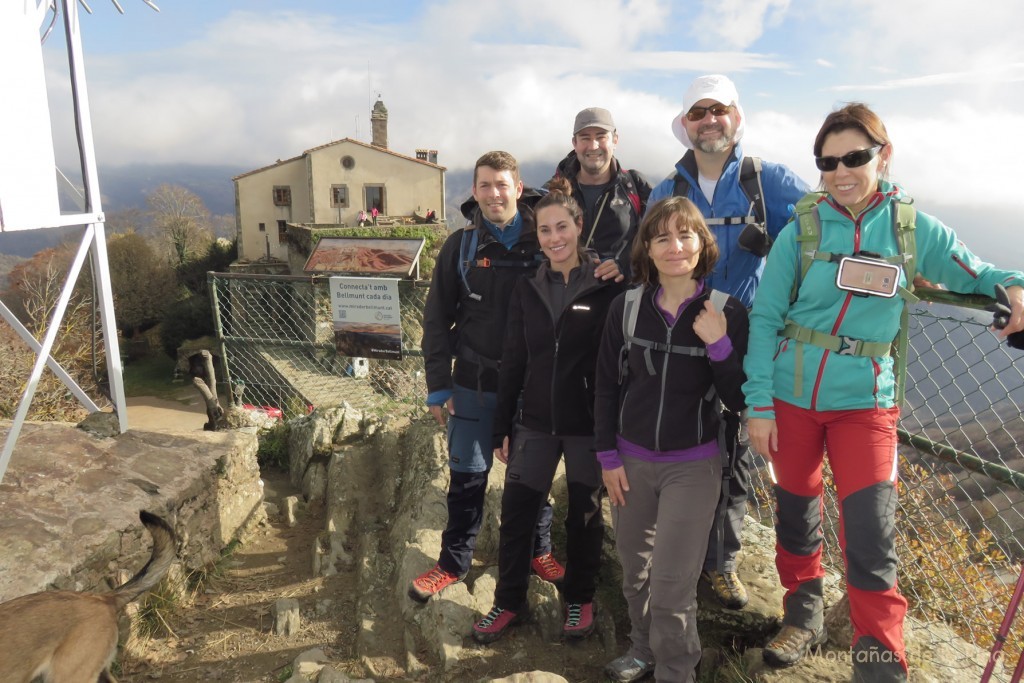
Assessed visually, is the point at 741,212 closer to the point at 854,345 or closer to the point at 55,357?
the point at 854,345

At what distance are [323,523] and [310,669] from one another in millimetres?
1677

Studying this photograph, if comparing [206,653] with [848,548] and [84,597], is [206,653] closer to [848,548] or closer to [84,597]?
[84,597]

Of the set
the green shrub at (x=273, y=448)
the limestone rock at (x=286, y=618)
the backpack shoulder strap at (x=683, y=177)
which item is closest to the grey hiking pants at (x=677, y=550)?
the backpack shoulder strap at (x=683, y=177)

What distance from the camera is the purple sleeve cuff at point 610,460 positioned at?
2.75m

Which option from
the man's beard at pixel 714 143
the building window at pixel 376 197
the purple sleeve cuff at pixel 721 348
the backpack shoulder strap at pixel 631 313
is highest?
the building window at pixel 376 197

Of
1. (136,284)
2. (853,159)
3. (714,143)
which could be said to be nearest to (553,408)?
(714,143)

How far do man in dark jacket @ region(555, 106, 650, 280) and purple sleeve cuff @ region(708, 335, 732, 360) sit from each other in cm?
96

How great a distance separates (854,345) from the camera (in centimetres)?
243

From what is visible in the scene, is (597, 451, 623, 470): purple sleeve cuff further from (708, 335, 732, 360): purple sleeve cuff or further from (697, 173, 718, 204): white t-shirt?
(697, 173, 718, 204): white t-shirt

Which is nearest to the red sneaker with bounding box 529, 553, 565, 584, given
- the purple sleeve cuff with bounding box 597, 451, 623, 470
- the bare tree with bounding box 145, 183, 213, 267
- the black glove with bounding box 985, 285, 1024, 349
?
the purple sleeve cuff with bounding box 597, 451, 623, 470

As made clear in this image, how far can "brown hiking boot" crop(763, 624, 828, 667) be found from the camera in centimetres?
276

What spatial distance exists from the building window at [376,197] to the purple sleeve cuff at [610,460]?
3589 cm

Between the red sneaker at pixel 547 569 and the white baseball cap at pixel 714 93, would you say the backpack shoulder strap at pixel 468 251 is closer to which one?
the white baseball cap at pixel 714 93

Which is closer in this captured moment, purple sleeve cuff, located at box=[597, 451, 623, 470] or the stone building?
purple sleeve cuff, located at box=[597, 451, 623, 470]
